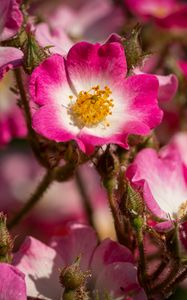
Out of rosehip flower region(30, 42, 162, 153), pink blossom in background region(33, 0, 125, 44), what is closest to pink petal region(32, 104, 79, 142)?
rosehip flower region(30, 42, 162, 153)

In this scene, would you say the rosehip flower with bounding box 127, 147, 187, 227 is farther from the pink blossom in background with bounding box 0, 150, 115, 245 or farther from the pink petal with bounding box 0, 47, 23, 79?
the pink blossom in background with bounding box 0, 150, 115, 245

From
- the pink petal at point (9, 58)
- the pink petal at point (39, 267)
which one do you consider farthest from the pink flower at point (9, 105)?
the pink petal at point (39, 267)

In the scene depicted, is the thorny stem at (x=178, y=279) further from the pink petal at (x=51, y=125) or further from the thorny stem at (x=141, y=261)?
the pink petal at (x=51, y=125)

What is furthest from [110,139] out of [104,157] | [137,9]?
[137,9]

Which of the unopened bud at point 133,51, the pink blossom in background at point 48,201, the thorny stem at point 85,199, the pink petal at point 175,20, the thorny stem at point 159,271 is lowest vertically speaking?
the pink blossom in background at point 48,201

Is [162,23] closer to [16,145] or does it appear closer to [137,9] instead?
[137,9]

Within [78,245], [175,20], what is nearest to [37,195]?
[78,245]
